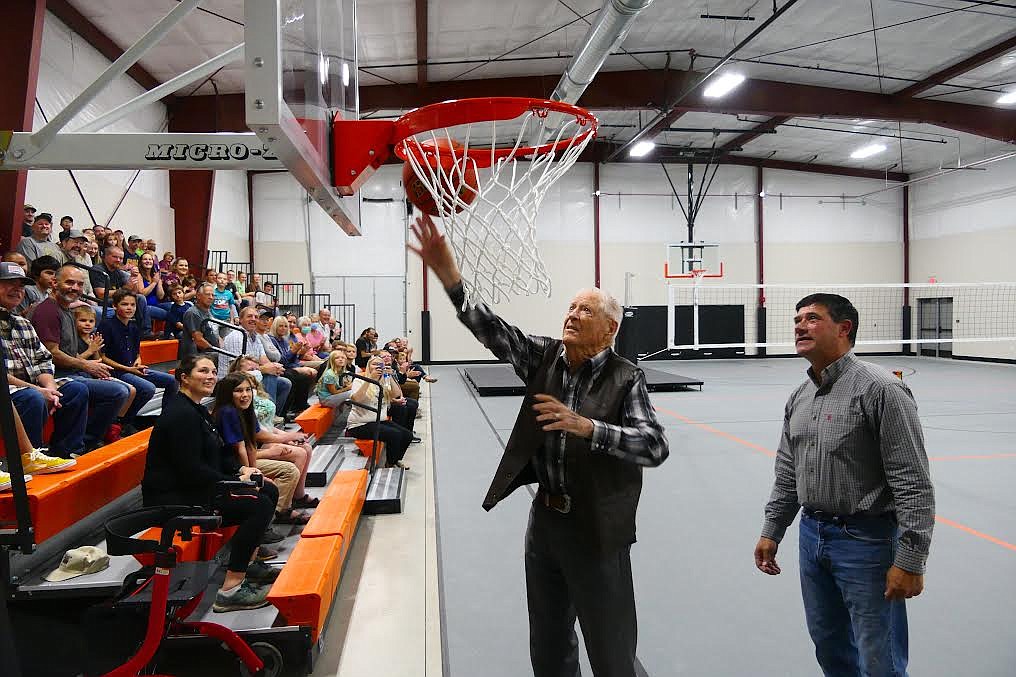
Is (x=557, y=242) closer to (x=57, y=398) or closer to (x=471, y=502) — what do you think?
(x=471, y=502)

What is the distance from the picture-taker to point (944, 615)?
342 centimetres

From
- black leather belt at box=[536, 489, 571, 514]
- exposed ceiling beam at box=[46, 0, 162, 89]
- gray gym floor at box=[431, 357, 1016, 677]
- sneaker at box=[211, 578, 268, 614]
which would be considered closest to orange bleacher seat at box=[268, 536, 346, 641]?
sneaker at box=[211, 578, 268, 614]

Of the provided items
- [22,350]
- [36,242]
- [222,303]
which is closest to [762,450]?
[22,350]

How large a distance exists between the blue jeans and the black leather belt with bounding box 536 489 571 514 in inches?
36.1

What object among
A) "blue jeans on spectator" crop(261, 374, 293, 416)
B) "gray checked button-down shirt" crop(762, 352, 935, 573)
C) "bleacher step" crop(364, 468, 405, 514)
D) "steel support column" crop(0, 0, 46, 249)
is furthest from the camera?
"blue jeans on spectator" crop(261, 374, 293, 416)

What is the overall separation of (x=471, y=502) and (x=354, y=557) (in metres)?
1.34

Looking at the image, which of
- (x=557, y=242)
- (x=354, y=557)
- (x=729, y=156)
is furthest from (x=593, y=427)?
(x=729, y=156)

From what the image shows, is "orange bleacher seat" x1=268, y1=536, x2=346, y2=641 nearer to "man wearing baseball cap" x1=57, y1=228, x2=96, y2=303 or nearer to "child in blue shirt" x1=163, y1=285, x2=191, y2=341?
"man wearing baseball cap" x1=57, y1=228, x2=96, y2=303

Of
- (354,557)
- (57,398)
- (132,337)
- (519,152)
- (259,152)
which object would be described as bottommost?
(354,557)

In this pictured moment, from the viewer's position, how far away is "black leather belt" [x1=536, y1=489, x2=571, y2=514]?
218cm

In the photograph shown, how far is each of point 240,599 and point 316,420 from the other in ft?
13.5

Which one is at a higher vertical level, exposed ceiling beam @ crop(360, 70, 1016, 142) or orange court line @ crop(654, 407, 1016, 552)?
exposed ceiling beam @ crop(360, 70, 1016, 142)

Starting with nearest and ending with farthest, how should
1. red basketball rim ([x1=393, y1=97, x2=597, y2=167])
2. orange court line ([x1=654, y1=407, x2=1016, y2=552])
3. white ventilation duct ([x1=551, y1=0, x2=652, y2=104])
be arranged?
1. red basketball rim ([x1=393, y1=97, x2=597, y2=167])
2. orange court line ([x1=654, y1=407, x2=1016, y2=552])
3. white ventilation duct ([x1=551, y1=0, x2=652, y2=104])

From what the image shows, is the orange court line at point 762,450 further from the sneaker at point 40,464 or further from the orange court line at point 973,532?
the sneaker at point 40,464
